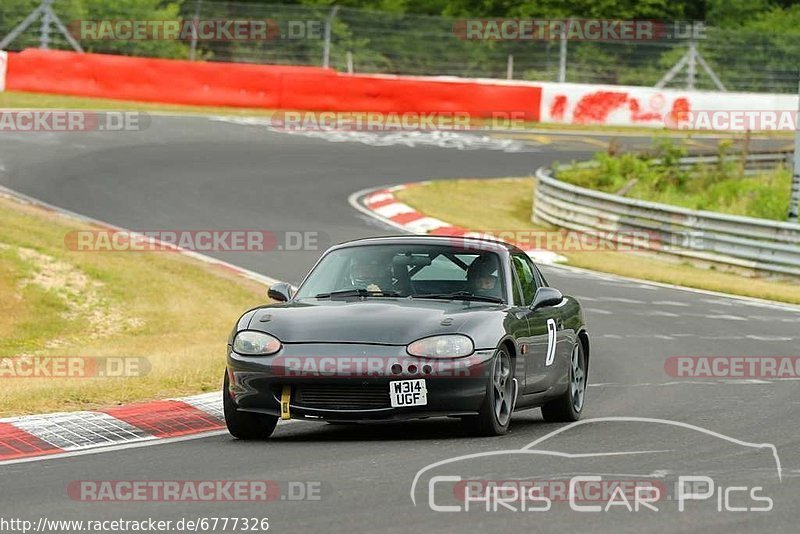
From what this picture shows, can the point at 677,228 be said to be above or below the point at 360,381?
below

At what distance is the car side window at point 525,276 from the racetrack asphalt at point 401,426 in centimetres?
89

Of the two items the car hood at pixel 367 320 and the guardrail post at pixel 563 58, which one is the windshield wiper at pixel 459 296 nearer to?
the car hood at pixel 367 320

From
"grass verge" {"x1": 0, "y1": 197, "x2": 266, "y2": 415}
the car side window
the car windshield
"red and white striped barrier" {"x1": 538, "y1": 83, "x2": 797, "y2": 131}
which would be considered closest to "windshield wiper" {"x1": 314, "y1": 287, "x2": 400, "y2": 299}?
the car windshield

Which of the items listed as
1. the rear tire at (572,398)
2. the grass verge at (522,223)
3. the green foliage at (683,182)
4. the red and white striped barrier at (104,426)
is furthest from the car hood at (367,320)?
the green foliage at (683,182)

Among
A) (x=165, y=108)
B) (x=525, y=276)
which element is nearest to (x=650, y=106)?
(x=165, y=108)

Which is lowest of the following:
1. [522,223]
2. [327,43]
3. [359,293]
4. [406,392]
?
[522,223]

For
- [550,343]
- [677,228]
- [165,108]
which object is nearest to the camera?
[550,343]

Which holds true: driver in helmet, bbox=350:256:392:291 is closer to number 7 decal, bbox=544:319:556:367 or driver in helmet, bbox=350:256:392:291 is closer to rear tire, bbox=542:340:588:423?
number 7 decal, bbox=544:319:556:367

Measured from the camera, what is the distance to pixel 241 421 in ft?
30.9

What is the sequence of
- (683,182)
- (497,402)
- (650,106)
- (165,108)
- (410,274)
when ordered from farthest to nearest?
(650,106), (165,108), (683,182), (410,274), (497,402)

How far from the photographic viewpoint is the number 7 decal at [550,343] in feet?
34.2

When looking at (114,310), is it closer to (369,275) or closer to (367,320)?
(369,275)

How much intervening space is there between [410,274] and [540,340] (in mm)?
971

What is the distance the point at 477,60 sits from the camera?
42.3 metres
